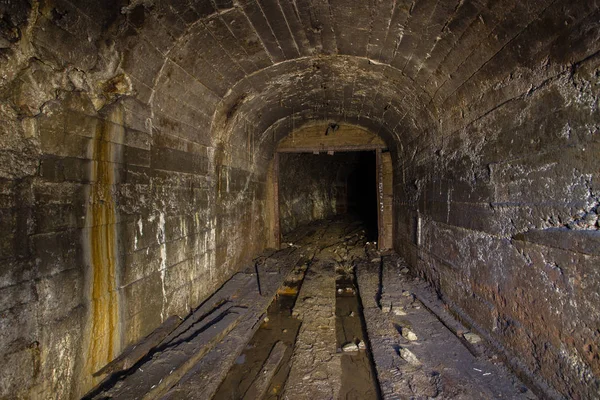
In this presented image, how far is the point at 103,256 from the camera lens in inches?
112

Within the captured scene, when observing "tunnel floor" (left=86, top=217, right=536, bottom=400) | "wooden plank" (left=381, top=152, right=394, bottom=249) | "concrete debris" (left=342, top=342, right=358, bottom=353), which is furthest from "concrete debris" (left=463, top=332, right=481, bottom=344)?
"wooden plank" (left=381, top=152, right=394, bottom=249)

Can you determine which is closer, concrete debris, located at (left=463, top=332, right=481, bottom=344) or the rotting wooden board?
the rotting wooden board

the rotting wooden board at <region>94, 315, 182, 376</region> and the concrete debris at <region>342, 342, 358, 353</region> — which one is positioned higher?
the rotting wooden board at <region>94, 315, 182, 376</region>

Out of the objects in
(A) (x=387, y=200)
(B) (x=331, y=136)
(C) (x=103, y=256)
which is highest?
(B) (x=331, y=136)

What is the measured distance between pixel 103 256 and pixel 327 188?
14.0 meters

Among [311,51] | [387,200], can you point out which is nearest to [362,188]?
[387,200]

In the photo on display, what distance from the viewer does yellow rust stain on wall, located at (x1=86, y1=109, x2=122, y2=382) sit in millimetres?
2750

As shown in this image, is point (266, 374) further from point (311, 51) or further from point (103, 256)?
point (311, 51)

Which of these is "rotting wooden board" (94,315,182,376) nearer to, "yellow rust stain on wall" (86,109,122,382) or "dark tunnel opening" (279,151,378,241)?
"yellow rust stain on wall" (86,109,122,382)

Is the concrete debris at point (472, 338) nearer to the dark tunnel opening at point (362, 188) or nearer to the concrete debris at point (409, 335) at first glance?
the concrete debris at point (409, 335)

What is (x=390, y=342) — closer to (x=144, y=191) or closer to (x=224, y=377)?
(x=224, y=377)

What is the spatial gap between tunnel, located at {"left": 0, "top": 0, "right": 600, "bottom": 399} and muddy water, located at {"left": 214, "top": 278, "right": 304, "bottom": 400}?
3 cm

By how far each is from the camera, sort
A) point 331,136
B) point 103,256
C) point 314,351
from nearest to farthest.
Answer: point 103,256 < point 314,351 < point 331,136

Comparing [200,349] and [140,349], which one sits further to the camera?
[200,349]
